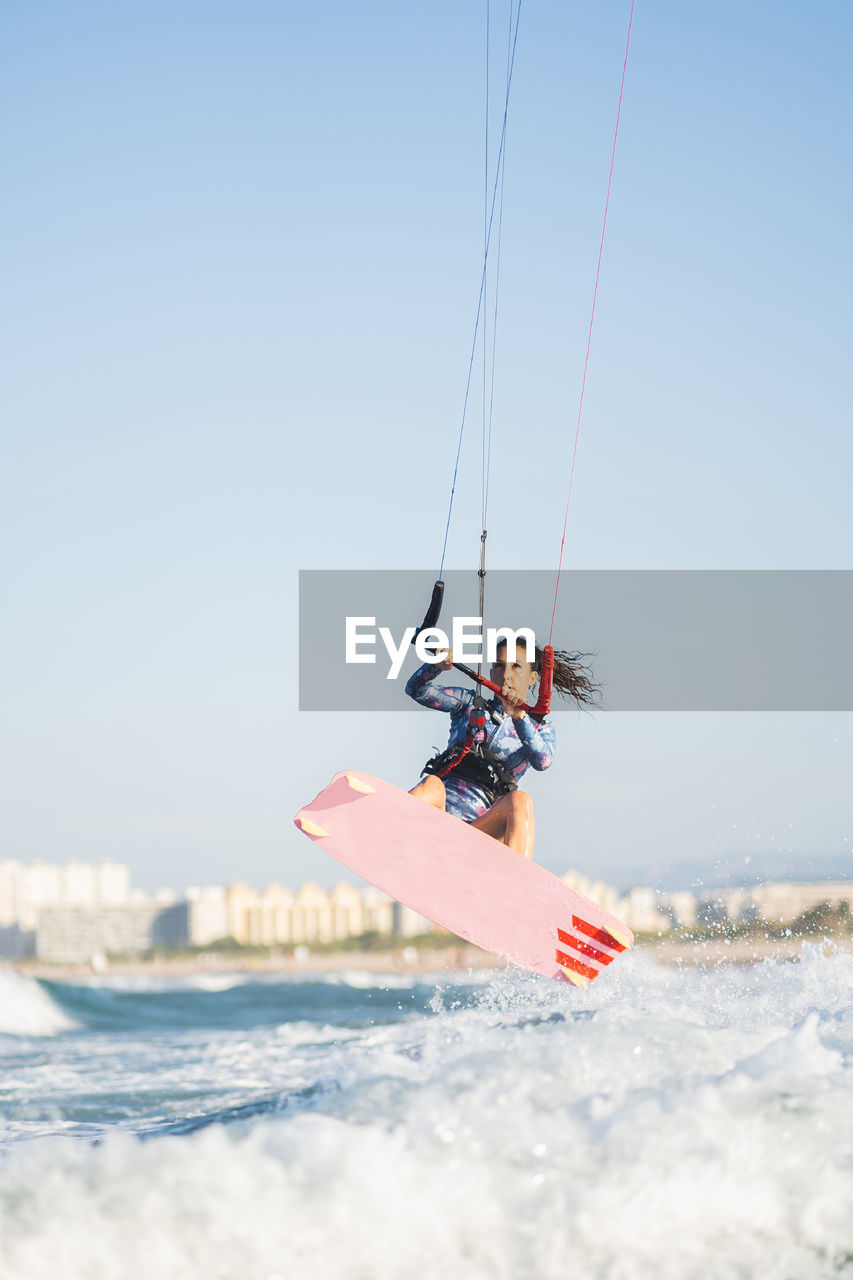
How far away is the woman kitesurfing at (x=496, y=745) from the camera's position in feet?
20.8

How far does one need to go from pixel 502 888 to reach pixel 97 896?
99.0 m

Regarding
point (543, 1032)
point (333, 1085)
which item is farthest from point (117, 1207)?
point (543, 1032)

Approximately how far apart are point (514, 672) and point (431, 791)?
81 centimetres

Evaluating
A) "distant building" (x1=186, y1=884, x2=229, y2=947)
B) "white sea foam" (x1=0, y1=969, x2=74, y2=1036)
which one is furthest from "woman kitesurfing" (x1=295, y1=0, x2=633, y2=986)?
"distant building" (x1=186, y1=884, x2=229, y2=947)

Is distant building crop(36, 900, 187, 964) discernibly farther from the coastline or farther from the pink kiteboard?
the pink kiteboard

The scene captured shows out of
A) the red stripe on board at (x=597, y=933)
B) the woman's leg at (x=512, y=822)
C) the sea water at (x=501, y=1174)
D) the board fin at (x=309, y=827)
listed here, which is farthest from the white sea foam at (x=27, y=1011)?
the sea water at (x=501, y=1174)

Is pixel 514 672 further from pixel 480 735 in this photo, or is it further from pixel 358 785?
pixel 358 785

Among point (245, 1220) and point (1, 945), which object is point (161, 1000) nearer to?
point (245, 1220)

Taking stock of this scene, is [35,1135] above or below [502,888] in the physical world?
below

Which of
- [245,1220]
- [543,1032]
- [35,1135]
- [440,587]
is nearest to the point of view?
[245,1220]

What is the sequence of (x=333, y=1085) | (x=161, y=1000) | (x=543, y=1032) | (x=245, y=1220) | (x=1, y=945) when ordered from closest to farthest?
1. (x=245, y=1220)
2. (x=333, y=1085)
3. (x=543, y=1032)
4. (x=161, y=1000)
5. (x=1, y=945)

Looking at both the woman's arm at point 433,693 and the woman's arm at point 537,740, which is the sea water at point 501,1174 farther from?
the woman's arm at point 433,693

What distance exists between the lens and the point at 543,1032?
5.55 meters

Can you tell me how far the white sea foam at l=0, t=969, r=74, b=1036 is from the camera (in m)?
18.2
